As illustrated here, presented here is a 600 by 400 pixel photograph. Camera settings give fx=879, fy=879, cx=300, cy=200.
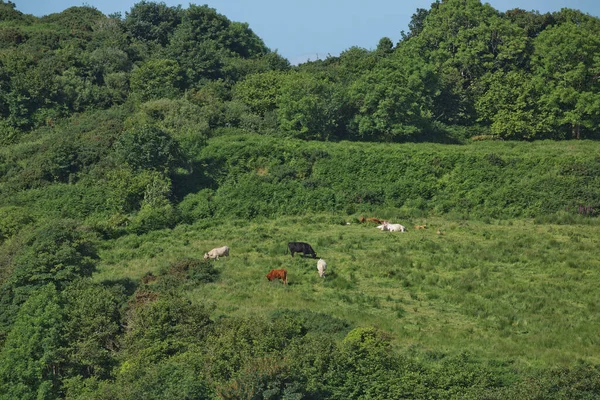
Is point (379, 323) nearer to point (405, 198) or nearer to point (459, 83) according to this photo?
point (405, 198)

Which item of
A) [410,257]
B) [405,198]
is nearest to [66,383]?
[410,257]

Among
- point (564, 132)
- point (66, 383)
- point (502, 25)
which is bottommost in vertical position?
point (66, 383)

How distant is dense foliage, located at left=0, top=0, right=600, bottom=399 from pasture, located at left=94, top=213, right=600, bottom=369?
194 mm

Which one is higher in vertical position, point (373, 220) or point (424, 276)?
point (373, 220)

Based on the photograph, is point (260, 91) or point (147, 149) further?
point (260, 91)

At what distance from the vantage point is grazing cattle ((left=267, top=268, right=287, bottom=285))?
34.0 metres

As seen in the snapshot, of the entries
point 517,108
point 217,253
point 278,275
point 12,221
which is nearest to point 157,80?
point 12,221

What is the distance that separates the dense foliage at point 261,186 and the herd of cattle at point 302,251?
85cm

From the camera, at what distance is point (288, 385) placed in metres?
23.3

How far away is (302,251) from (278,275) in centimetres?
376

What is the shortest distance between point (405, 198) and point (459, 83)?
16.0 meters

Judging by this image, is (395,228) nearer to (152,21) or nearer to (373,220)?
(373,220)

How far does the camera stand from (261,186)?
48812mm

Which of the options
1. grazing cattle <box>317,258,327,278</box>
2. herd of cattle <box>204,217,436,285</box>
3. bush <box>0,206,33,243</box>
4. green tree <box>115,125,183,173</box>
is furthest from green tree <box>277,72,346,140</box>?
grazing cattle <box>317,258,327,278</box>
